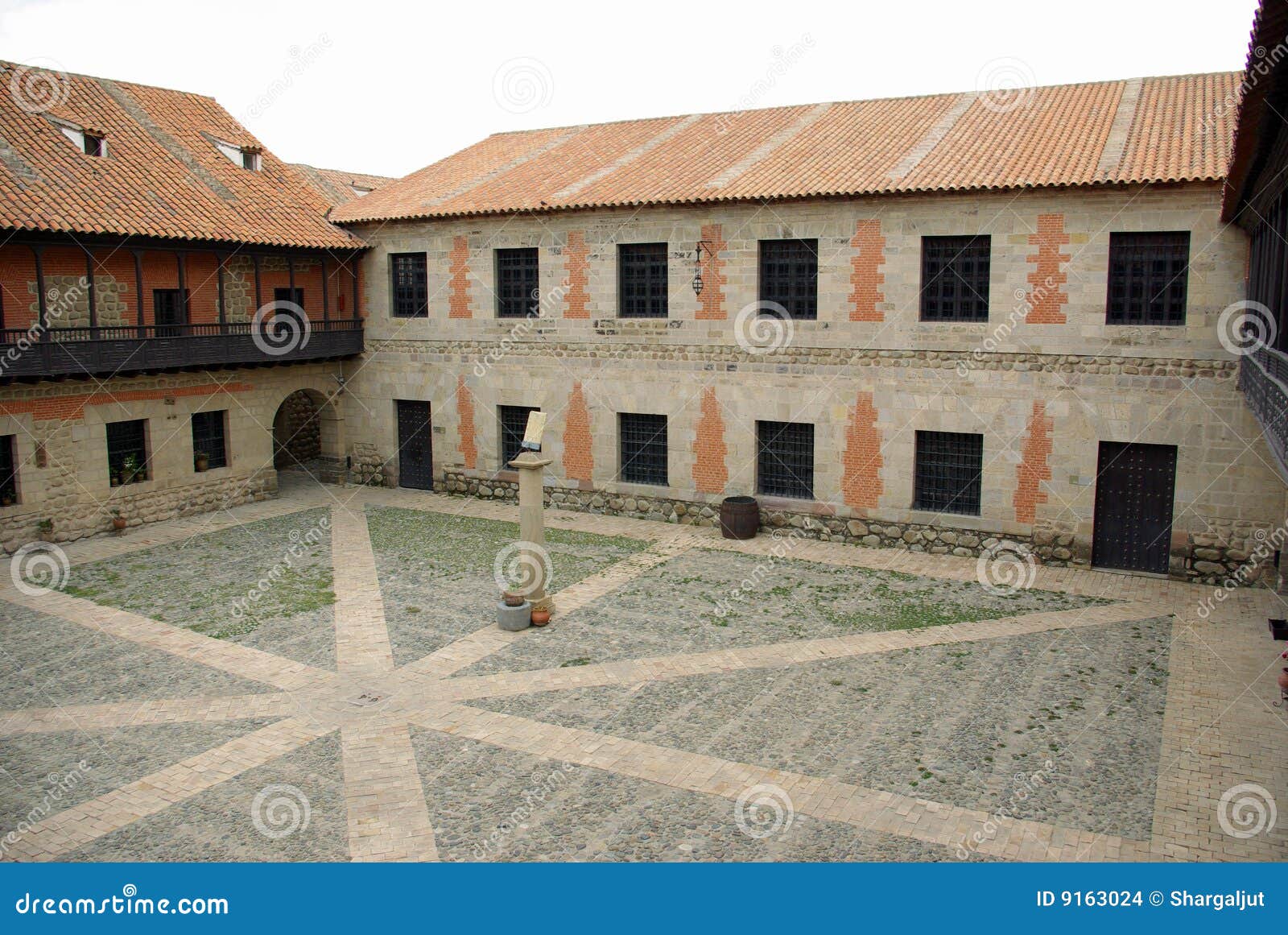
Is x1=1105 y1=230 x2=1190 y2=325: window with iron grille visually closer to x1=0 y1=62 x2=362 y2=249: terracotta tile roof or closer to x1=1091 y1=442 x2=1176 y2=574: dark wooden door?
x1=1091 y1=442 x2=1176 y2=574: dark wooden door

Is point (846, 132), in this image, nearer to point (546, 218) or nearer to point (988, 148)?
point (988, 148)

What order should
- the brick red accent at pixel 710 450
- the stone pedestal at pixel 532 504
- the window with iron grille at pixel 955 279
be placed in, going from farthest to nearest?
the brick red accent at pixel 710 450
the window with iron grille at pixel 955 279
the stone pedestal at pixel 532 504

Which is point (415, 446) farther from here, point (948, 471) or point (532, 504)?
point (948, 471)

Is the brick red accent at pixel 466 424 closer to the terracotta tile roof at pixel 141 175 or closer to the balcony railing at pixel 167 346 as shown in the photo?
the balcony railing at pixel 167 346

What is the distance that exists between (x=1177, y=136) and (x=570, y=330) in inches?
491

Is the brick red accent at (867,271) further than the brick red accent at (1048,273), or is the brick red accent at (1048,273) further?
the brick red accent at (867,271)

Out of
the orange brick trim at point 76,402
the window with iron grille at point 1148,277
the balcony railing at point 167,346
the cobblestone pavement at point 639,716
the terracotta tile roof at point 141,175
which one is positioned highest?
the terracotta tile roof at point 141,175

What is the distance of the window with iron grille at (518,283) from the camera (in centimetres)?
2264

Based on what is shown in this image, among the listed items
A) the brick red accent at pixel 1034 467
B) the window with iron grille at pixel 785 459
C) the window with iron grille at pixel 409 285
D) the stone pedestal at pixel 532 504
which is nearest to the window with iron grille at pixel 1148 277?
the brick red accent at pixel 1034 467

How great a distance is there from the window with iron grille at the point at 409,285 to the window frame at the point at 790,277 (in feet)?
28.9

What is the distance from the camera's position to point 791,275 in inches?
776

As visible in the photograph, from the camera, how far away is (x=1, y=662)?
13.3m

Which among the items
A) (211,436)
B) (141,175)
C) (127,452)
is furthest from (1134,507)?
(141,175)

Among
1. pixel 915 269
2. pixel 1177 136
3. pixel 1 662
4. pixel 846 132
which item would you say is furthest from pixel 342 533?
pixel 1177 136
